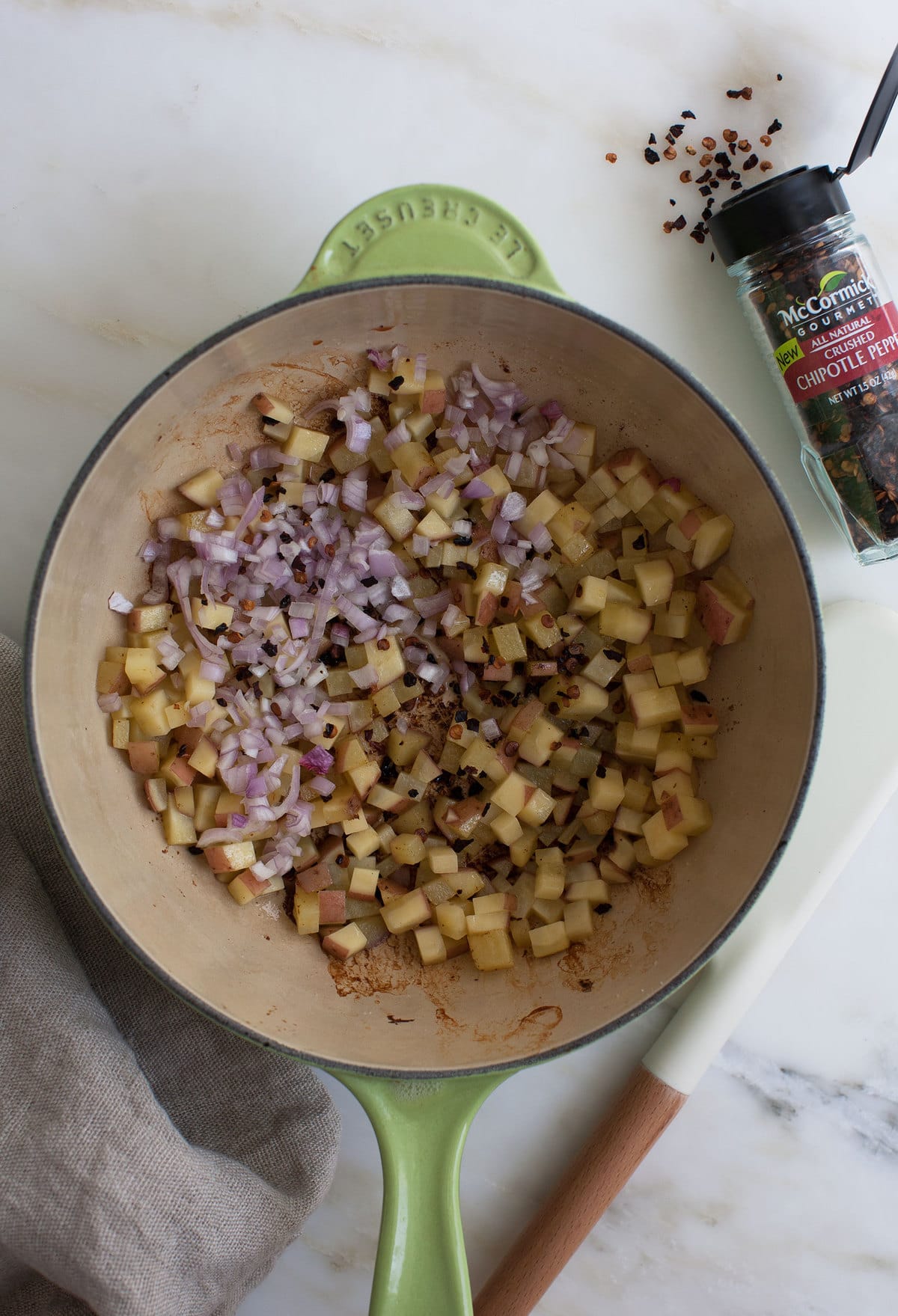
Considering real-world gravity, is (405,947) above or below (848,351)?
below

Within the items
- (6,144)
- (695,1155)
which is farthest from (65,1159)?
(6,144)

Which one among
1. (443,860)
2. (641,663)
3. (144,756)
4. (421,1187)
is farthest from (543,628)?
(421,1187)

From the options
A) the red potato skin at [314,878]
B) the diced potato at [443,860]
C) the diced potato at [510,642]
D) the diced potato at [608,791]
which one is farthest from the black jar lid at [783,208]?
the red potato skin at [314,878]

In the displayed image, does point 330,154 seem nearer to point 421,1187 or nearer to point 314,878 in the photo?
point 314,878

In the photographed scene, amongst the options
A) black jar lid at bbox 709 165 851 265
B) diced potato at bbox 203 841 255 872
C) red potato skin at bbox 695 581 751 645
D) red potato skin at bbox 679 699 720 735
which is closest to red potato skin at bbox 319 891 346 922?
diced potato at bbox 203 841 255 872

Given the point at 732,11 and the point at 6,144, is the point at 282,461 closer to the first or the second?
the point at 6,144

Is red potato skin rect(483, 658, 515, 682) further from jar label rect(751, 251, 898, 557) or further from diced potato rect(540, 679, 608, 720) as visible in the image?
jar label rect(751, 251, 898, 557)
